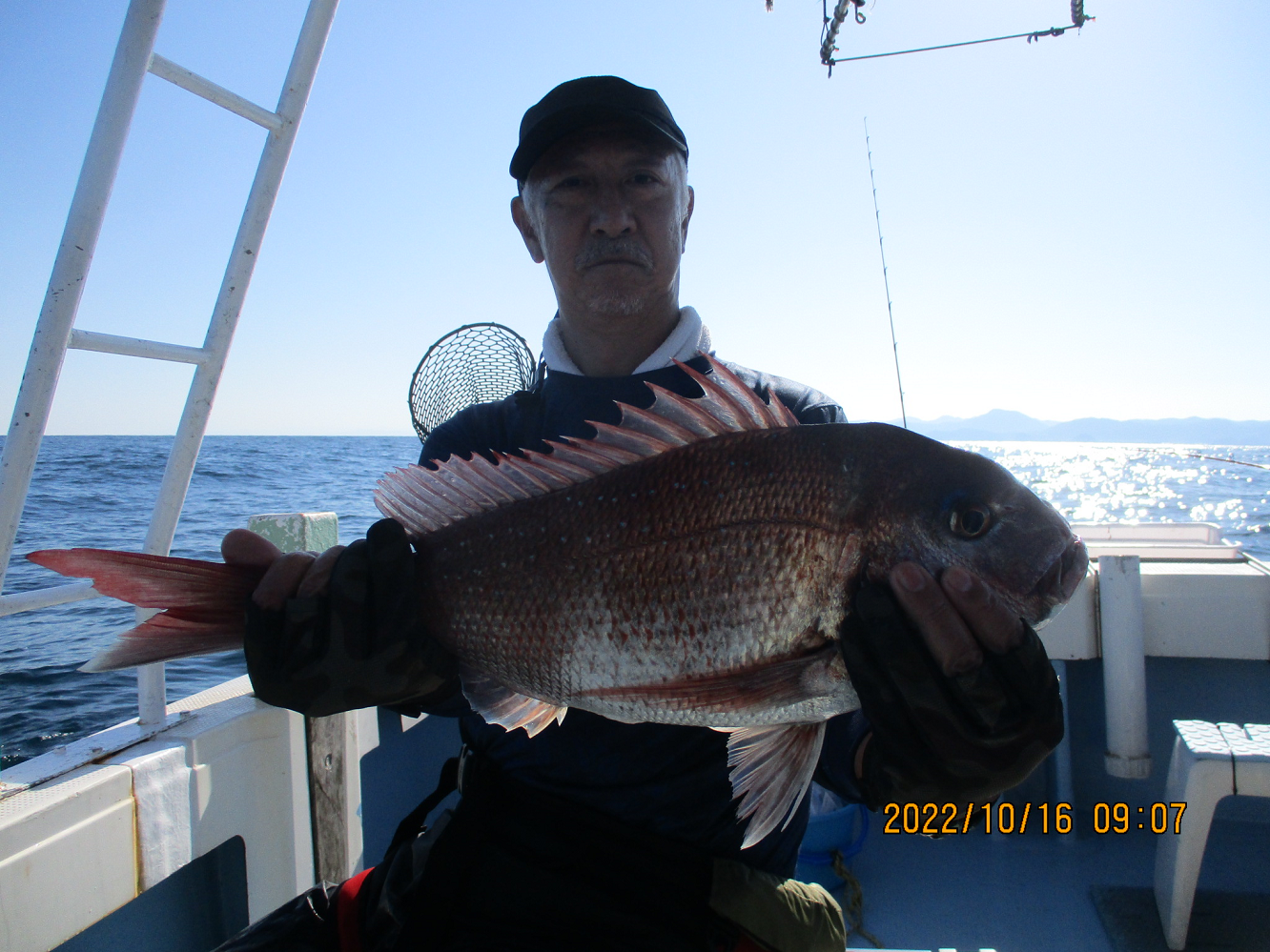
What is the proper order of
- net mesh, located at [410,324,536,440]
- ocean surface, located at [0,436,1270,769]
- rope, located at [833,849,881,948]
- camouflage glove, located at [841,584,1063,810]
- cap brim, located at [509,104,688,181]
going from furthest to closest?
ocean surface, located at [0,436,1270,769]
net mesh, located at [410,324,536,440]
rope, located at [833,849,881,948]
cap brim, located at [509,104,688,181]
camouflage glove, located at [841,584,1063,810]

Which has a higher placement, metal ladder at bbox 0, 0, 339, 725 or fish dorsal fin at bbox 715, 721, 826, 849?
metal ladder at bbox 0, 0, 339, 725

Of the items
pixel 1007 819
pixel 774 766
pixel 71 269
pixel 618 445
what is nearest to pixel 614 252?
pixel 618 445

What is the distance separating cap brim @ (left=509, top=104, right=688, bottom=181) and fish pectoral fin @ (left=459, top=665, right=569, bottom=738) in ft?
5.52

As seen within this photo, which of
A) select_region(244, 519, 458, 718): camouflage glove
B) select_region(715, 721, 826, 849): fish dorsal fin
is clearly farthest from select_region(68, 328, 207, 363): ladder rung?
select_region(715, 721, 826, 849): fish dorsal fin

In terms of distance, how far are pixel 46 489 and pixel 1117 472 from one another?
63.9 metres

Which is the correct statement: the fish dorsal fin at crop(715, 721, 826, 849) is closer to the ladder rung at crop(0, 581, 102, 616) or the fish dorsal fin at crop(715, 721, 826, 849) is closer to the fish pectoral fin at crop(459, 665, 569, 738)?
the fish pectoral fin at crop(459, 665, 569, 738)

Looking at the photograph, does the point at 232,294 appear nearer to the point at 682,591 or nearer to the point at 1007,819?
the point at 682,591

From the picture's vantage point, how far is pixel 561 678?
1548mm

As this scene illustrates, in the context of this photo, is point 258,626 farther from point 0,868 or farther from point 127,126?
point 127,126

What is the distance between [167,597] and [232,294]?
1282mm

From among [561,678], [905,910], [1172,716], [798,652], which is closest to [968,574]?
[798,652]

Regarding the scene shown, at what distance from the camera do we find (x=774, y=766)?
158cm

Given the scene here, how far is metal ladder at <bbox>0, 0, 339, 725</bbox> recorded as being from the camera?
73.7 inches

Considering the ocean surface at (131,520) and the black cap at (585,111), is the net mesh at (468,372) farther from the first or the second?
the ocean surface at (131,520)
